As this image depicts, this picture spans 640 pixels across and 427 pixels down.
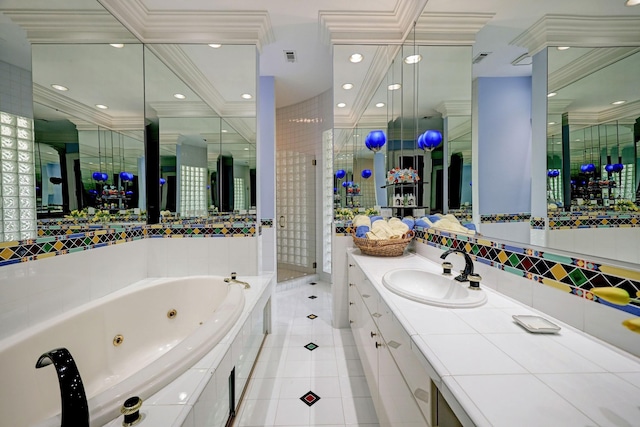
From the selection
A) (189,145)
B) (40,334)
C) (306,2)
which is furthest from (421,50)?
(40,334)

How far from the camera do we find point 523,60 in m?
0.94

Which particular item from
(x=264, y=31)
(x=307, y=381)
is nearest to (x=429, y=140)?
(x=264, y=31)

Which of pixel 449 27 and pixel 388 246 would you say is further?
pixel 388 246

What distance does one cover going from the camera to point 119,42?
197 centimetres

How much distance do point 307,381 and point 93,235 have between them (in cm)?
185

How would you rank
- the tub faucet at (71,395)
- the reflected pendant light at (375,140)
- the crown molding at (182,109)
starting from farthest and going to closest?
the reflected pendant light at (375,140) < the crown molding at (182,109) < the tub faucet at (71,395)

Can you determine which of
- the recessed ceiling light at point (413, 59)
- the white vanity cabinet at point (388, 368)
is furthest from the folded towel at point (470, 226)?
the recessed ceiling light at point (413, 59)

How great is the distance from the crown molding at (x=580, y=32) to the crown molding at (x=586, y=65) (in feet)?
0.06

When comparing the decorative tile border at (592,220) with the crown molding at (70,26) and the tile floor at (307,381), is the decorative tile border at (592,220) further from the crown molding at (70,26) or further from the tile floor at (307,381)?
the crown molding at (70,26)

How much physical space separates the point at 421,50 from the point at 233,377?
8.62ft

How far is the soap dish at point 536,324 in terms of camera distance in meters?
0.78

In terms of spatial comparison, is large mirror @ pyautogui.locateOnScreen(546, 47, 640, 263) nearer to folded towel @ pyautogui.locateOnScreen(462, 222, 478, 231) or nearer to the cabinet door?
folded towel @ pyautogui.locateOnScreen(462, 222, 478, 231)

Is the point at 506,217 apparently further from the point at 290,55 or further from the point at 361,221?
the point at 290,55

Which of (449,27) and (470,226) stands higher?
(449,27)
